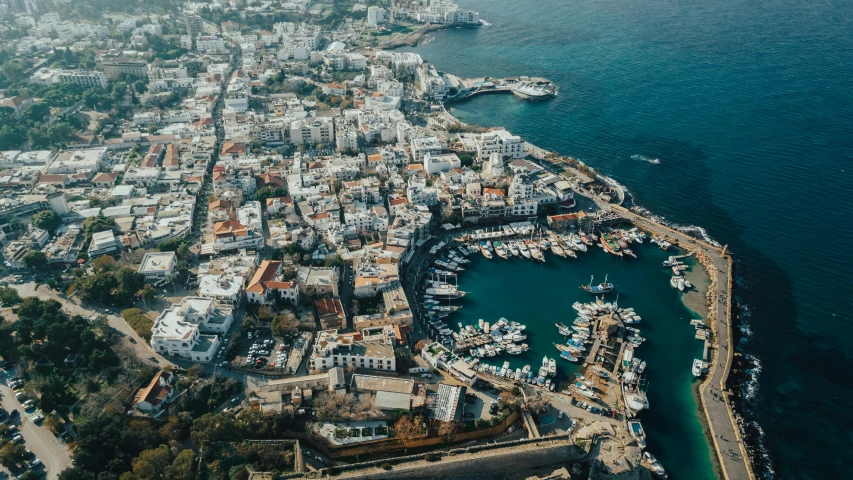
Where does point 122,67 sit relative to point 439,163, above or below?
above

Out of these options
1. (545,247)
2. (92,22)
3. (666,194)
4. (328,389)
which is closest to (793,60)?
(666,194)

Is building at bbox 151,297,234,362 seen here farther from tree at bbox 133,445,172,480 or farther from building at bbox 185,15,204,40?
building at bbox 185,15,204,40

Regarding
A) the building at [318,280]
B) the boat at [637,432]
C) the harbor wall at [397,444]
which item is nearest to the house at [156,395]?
the harbor wall at [397,444]

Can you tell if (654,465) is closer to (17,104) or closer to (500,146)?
(500,146)

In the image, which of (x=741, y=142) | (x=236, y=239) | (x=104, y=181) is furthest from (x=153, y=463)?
(x=741, y=142)

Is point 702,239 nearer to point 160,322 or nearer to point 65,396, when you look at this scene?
point 160,322
